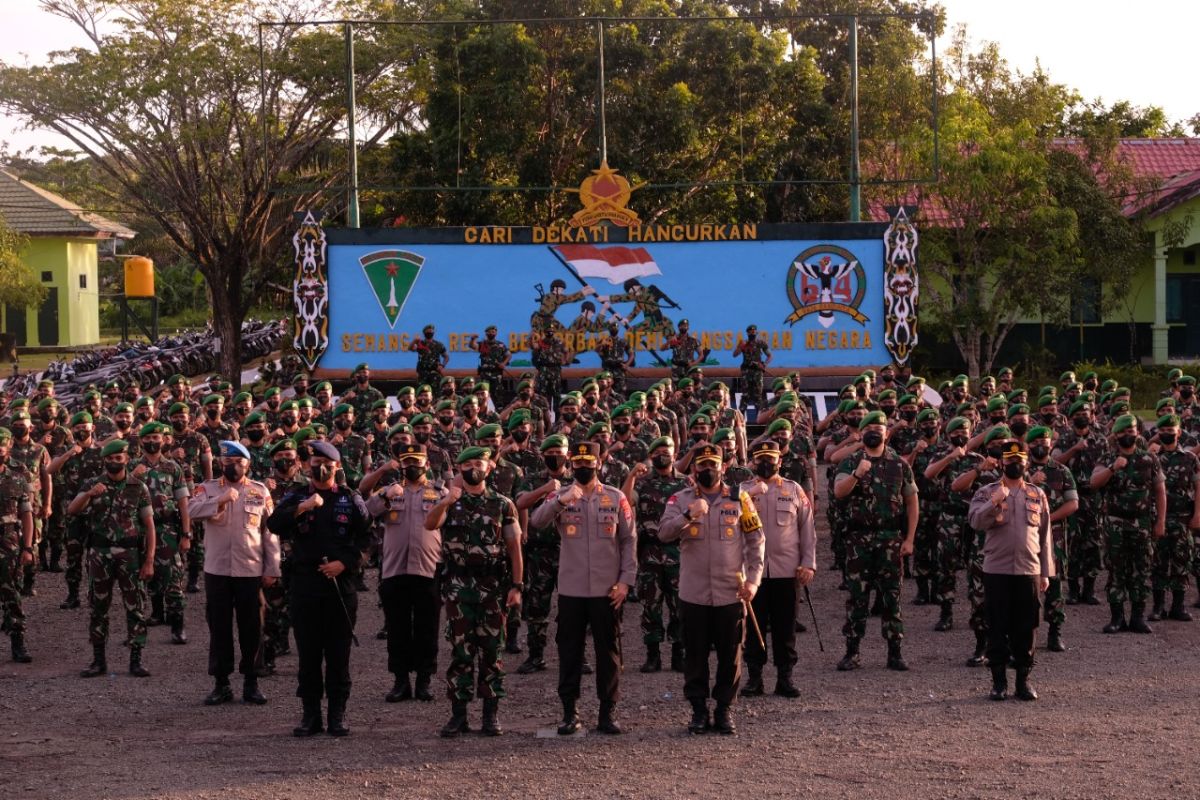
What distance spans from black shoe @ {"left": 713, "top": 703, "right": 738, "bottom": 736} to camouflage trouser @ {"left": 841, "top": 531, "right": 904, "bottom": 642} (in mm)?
2110

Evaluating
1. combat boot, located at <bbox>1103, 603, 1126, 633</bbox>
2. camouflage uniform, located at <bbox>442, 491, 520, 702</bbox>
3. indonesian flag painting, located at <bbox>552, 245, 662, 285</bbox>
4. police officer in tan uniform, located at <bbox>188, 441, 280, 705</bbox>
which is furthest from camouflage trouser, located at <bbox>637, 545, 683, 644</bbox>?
indonesian flag painting, located at <bbox>552, 245, 662, 285</bbox>

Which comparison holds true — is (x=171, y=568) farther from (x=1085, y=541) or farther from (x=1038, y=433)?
(x=1085, y=541)

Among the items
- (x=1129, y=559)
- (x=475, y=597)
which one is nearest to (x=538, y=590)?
(x=475, y=597)

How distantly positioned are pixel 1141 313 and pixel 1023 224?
791 cm

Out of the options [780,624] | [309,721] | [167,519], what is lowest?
[309,721]

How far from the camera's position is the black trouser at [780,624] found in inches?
440

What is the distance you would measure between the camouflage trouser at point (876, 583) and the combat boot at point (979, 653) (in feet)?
2.07

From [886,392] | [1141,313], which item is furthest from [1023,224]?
[886,392]

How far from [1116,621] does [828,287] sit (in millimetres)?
16733

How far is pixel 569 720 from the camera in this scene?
10133mm

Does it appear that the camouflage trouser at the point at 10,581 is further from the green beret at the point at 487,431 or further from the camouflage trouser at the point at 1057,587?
the camouflage trouser at the point at 1057,587

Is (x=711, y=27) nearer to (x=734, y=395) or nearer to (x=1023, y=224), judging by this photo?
(x=1023, y=224)

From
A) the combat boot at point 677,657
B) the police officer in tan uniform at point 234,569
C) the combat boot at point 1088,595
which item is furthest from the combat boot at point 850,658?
the police officer in tan uniform at point 234,569

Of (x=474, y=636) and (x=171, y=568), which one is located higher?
(x=171, y=568)
